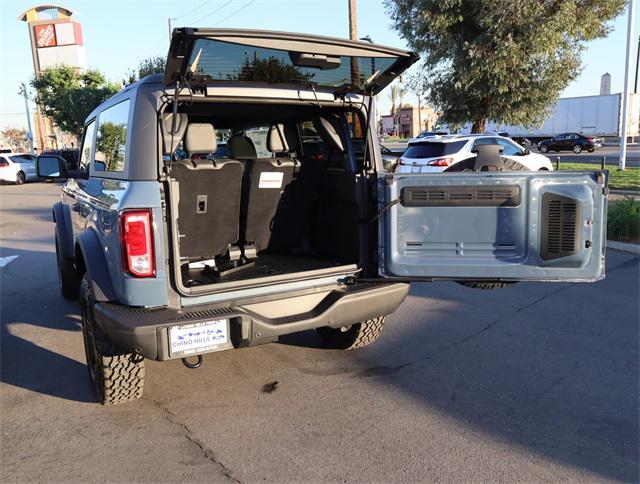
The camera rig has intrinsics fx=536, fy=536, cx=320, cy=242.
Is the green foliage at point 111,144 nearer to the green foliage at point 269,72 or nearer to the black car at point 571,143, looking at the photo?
the green foliage at point 269,72

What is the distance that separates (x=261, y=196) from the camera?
437 cm

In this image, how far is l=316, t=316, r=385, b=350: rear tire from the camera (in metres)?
4.40

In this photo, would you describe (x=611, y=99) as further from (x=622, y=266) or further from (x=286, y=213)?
(x=286, y=213)

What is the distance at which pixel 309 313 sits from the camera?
3.56 meters

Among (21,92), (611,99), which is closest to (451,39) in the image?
(611,99)

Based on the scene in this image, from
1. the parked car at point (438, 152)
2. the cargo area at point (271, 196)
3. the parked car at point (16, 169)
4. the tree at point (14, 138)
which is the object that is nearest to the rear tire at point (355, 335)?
the cargo area at point (271, 196)

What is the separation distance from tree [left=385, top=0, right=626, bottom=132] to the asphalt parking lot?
396 inches

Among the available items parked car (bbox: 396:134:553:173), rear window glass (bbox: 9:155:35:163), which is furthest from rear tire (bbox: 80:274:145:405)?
rear window glass (bbox: 9:155:35:163)

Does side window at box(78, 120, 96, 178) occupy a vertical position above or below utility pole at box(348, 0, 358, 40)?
below

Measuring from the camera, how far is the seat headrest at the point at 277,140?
486 centimetres

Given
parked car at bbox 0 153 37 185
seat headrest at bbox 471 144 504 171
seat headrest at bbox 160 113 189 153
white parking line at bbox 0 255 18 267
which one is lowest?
white parking line at bbox 0 255 18 267

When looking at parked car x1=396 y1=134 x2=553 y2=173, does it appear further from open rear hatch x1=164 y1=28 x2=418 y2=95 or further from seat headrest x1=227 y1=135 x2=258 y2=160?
open rear hatch x1=164 y1=28 x2=418 y2=95

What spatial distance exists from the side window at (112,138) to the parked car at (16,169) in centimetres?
2573

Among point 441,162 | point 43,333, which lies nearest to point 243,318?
point 43,333
